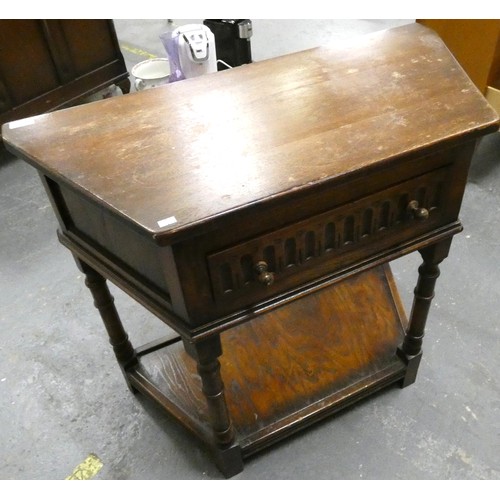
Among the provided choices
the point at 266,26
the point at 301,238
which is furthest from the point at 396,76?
the point at 266,26

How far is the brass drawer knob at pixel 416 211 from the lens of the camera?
0.81 metres

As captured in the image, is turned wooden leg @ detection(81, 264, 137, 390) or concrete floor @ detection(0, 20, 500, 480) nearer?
turned wooden leg @ detection(81, 264, 137, 390)

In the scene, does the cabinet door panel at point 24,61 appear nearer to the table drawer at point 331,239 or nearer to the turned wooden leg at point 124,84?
the turned wooden leg at point 124,84

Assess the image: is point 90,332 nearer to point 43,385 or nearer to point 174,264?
point 43,385

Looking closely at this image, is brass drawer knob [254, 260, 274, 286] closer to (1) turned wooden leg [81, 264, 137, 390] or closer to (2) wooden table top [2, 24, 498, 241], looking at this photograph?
(2) wooden table top [2, 24, 498, 241]

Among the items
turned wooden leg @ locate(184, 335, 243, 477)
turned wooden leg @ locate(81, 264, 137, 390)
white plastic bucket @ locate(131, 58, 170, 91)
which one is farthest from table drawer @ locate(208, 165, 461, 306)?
white plastic bucket @ locate(131, 58, 170, 91)

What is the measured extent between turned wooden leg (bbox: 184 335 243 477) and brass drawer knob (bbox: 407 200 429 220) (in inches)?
14.3

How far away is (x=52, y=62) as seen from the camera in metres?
2.12

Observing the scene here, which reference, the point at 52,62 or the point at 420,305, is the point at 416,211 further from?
the point at 52,62

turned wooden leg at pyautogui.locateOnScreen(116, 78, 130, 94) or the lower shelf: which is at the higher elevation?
turned wooden leg at pyautogui.locateOnScreen(116, 78, 130, 94)

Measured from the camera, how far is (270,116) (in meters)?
0.83

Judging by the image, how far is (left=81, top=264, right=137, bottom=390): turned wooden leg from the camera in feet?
3.41

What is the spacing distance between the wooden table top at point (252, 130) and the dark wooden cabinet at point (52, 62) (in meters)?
1.35
